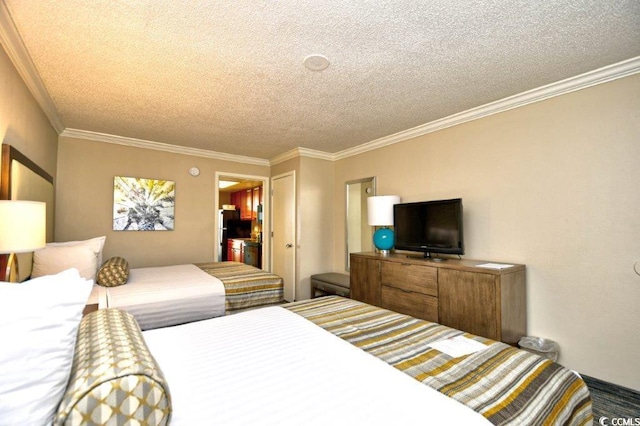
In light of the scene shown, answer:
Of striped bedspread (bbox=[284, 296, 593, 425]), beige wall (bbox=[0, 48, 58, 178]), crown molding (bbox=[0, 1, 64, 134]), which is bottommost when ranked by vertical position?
striped bedspread (bbox=[284, 296, 593, 425])

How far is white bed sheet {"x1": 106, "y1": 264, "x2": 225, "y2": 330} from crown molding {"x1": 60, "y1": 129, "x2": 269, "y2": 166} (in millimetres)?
2093

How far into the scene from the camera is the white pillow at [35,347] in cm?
70

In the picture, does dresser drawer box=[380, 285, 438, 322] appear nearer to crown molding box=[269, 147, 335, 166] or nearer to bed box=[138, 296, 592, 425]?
bed box=[138, 296, 592, 425]

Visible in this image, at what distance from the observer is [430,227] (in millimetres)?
3152

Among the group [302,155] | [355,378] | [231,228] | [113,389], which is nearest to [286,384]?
[355,378]

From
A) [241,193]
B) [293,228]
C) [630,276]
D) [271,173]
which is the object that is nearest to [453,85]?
[630,276]

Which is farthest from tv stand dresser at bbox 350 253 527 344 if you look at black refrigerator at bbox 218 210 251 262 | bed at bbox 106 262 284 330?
black refrigerator at bbox 218 210 251 262

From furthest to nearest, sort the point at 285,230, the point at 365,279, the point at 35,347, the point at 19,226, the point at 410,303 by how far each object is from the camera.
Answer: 1. the point at 285,230
2. the point at 365,279
3. the point at 410,303
4. the point at 19,226
5. the point at 35,347

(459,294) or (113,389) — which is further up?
(113,389)

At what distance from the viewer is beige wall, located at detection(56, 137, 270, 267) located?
12.3 ft

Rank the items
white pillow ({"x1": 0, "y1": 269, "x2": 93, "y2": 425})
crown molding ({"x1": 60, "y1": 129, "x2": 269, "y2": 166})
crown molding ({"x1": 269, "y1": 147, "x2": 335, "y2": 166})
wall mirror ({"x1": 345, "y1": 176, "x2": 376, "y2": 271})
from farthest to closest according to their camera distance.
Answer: crown molding ({"x1": 269, "y1": 147, "x2": 335, "y2": 166}), wall mirror ({"x1": 345, "y1": 176, "x2": 376, "y2": 271}), crown molding ({"x1": 60, "y1": 129, "x2": 269, "y2": 166}), white pillow ({"x1": 0, "y1": 269, "x2": 93, "y2": 425})

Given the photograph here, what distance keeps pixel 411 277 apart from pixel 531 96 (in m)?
2.05

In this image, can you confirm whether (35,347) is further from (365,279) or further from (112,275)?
(365,279)

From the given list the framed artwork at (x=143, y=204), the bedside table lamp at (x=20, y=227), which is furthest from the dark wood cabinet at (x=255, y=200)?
the bedside table lamp at (x=20, y=227)
